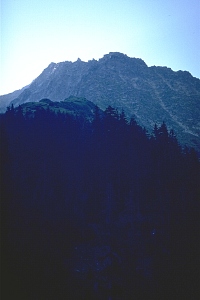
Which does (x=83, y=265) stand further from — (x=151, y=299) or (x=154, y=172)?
(x=154, y=172)

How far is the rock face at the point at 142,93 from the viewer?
501 feet

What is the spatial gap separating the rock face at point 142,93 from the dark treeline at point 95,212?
89.7 m

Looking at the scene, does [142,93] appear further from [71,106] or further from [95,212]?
[95,212]

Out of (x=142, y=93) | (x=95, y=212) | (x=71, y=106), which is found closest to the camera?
(x=95, y=212)

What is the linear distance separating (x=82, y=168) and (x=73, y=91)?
143826mm

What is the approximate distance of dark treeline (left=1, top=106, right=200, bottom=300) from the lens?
30172mm

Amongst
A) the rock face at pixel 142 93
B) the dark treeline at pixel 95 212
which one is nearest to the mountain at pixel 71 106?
the dark treeline at pixel 95 212

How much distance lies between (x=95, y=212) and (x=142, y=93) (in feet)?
488

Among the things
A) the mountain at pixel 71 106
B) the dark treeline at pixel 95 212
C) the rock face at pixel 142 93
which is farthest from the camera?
the rock face at pixel 142 93

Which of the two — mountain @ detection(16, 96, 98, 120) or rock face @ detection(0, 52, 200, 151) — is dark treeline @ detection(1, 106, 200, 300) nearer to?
mountain @ detection(16, 96, 98, 120)

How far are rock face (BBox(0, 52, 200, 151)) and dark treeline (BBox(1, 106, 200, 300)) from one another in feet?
294

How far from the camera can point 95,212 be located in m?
42.7

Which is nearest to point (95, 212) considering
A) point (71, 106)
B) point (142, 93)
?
point (71, 106)

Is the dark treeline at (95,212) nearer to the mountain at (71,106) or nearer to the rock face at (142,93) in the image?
the mountain at (71,106)
